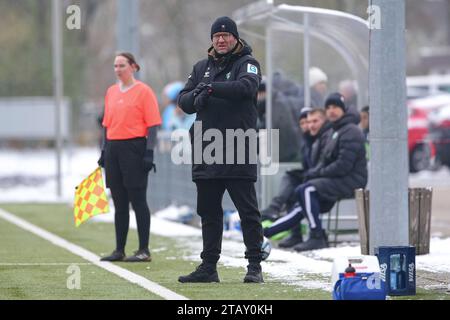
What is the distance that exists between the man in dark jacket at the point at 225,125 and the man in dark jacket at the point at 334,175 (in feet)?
11.3

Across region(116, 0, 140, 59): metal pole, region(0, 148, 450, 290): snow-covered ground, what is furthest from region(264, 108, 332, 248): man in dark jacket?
region(116, 0, 140, 59): metal pole

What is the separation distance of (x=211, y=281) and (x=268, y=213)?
4.44 meters

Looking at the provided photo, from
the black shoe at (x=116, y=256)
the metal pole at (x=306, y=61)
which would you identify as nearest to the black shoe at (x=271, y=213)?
the metal pole at (x=306, y=61)

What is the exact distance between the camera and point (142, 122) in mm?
12477

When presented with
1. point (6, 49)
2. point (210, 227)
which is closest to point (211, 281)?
point (210, 227)

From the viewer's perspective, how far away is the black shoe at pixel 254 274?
10227 mm

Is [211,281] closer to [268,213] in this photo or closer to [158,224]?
[268,213]

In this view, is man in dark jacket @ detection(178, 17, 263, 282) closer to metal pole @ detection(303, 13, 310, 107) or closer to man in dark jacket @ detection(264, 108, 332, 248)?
man in dark jacket @ detection(264, 108, 332, 248)

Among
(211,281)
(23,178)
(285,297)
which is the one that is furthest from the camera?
A: (23,178)

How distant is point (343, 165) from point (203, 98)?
13.6ft

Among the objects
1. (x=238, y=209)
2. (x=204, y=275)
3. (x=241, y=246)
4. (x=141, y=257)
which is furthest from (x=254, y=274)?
(x=241, y=246)

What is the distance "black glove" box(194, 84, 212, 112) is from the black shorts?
234 centimetres

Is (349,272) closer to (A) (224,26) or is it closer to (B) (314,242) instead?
(A) (224,26)

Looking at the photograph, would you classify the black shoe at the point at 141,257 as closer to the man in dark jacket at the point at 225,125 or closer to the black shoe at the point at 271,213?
the man in dark jacket at the point at 225,125
